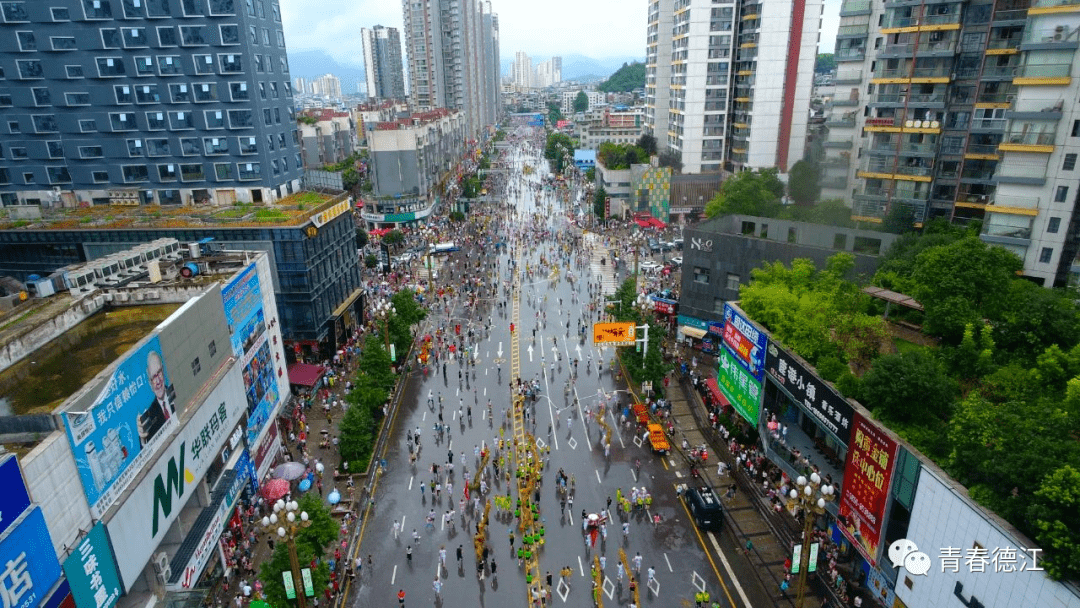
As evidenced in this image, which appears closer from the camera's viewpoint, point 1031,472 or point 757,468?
point 1031,472

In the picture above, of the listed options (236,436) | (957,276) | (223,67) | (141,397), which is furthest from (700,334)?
(223,67)

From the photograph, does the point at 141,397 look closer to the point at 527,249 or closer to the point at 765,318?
the point at 765,318

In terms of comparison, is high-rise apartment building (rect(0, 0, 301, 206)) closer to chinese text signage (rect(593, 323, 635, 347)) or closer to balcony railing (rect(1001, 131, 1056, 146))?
chinese text signage (rect(593, 323, 635, 347))

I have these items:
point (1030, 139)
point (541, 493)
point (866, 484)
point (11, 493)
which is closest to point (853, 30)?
point (1030, 139)

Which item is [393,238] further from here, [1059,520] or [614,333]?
[1059,520]

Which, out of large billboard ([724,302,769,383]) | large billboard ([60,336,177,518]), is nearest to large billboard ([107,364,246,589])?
large billboard ([60,336,177,518])

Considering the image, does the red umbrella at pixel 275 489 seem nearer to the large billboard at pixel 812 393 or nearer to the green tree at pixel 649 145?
the large billboard at pixel 812 393
